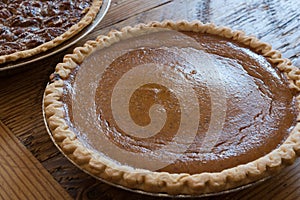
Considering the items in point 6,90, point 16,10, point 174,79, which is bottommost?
point 6,90

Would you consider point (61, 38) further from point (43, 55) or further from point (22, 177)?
point (22, 177)

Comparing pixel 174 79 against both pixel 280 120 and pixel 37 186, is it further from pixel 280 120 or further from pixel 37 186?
pixel 37 186

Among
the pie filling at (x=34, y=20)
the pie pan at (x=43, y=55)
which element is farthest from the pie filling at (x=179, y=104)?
the pie filling at (x=34, y=20)

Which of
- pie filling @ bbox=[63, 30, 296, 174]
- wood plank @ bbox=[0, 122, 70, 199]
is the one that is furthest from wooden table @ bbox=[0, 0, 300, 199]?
pie filling @ bbox=[63, 30, 296, 174]

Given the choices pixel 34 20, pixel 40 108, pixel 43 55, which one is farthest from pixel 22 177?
pixel 34 20

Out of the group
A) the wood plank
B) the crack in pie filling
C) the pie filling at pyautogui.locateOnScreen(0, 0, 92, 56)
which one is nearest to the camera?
the crack in pie filling

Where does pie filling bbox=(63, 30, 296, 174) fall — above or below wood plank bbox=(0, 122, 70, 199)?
above

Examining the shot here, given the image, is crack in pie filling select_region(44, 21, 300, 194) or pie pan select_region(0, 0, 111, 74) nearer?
crack in pie filling select_region(44, 21, 300, 194)

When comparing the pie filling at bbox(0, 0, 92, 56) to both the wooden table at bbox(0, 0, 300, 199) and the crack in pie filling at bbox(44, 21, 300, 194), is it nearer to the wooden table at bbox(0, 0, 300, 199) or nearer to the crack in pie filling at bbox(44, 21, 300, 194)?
the wooden table at bbox(0, 0, 300, 199)

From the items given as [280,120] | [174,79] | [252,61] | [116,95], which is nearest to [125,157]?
[116,95]
